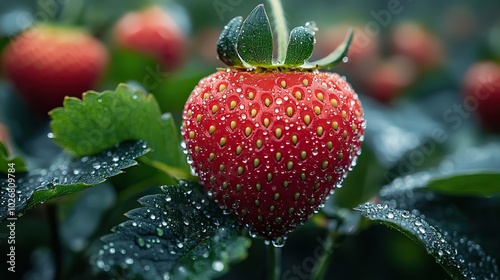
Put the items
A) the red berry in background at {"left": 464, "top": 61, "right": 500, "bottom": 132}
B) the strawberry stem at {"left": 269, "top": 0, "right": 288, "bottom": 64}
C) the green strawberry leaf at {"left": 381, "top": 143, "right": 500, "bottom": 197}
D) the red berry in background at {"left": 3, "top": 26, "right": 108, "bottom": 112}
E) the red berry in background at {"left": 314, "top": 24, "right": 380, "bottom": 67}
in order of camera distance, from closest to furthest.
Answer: the strawberry stem at {"left": 269, "top": 0, "right": 288, "bottom": 64}, the green strawberry leaf at {"left": 381, "top": 143, "right": 500, "bottom": 197}, the red berry in background at {"left": 3, "top": 26, "right": 108, "bottom": 112}, the red berry in background at {"left": 464, "top": 61, "right": 500, "bottom": 132}, the red berry in background at {"left": 314, "top": 24, "right": 380, "bottom": 67}

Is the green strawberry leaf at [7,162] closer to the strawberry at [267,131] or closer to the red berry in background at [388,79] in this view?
the strawberry at [267,131]

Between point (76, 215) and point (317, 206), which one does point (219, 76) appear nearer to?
point (317, 206)

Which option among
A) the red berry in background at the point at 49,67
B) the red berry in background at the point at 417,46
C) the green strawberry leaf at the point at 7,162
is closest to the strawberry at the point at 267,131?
the green strawberry leaf at the point at 7,162

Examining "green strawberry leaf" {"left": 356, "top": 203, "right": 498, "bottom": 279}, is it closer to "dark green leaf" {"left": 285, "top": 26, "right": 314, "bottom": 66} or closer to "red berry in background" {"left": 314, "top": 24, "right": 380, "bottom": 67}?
"dark green leaf" {"left": 285, "top": 26, "right": 314, "bottom": 66}

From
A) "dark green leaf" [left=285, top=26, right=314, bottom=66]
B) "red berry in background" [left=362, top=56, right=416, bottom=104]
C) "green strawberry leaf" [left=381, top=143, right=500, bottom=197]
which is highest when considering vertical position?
"dark green leaf" [left=285, top=26, right=314, bottom=66]

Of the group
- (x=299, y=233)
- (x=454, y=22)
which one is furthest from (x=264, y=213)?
(x=454, y=22)

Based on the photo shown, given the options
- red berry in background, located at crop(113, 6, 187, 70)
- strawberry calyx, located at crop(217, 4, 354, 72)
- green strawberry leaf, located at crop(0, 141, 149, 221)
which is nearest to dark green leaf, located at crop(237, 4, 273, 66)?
strawberry calyx, located at crop(217, 4, 354, 72)
